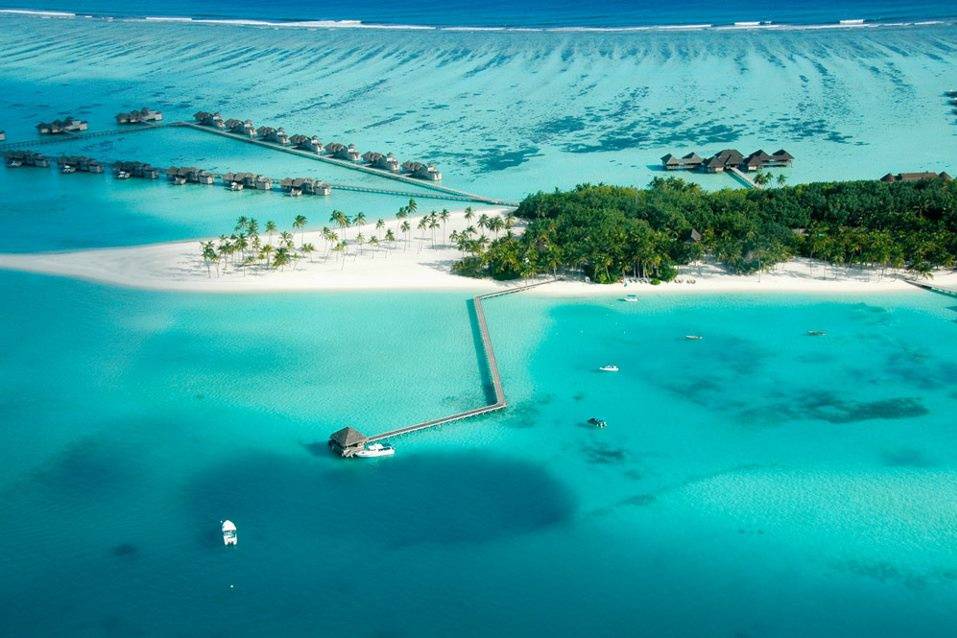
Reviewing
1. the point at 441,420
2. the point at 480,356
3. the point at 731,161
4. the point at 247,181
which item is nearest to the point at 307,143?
the point at 247,181

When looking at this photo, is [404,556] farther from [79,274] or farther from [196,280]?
[79,274]

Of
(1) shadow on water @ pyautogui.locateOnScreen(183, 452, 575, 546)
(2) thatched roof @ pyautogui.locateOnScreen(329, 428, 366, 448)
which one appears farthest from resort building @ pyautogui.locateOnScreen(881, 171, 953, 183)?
(2) thatched roof @ pyautogui.locateOnScreen(329, 428, 366, 448)

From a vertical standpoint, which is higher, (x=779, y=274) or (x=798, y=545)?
(x=779, y=274)

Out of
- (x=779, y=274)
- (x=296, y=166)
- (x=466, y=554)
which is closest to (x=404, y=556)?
(x=466, y=554)

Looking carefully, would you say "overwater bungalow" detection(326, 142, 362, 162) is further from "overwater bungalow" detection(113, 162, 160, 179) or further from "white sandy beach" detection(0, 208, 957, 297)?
"white sandy beach" detection(0, 208, 957, 297)

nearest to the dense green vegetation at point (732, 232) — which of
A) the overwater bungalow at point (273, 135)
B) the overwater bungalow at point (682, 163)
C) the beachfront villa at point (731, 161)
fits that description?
the beachfront villa at point (731, 161)

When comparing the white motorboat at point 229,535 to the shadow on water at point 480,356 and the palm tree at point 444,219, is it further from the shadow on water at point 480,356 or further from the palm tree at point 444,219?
the palm tree at point 444,219
